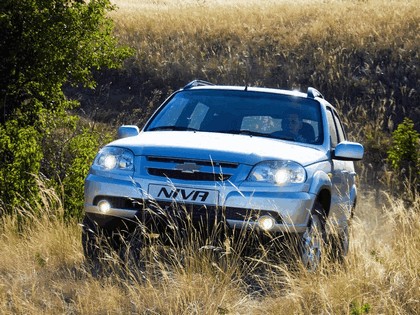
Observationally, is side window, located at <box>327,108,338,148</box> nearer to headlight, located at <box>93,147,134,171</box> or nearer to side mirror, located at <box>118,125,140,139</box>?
side mirror, located at <box>118,125,140,139</box>

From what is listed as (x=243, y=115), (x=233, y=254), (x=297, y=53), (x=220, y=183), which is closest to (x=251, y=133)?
(x=243, y=115)

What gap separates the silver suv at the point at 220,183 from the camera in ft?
22.6

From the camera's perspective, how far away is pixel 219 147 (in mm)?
7199

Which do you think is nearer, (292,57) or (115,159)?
(115,159)

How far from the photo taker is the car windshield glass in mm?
8375

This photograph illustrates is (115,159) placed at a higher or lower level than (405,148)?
higher

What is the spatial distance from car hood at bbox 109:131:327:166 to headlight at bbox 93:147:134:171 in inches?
2.2

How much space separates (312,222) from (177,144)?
1.28 meters

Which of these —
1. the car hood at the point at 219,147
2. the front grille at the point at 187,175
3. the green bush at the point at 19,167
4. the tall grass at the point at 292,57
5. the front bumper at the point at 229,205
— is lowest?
the tall grass at the point at 292,57

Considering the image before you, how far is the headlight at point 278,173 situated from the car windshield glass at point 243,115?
1099 mm

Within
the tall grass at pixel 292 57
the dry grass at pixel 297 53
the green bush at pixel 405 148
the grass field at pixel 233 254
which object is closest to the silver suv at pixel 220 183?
the grass field at pixel 233 254

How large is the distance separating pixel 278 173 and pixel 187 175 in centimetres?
72

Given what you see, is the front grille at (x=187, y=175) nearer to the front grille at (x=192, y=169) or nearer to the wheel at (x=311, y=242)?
the front grille at (x=192, y=169)

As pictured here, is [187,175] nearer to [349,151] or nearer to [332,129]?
[349,151]
